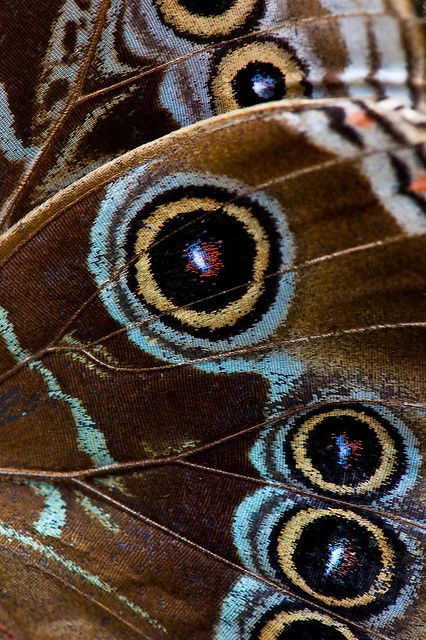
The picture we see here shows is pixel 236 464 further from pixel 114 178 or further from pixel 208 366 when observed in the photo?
pixel 114 178

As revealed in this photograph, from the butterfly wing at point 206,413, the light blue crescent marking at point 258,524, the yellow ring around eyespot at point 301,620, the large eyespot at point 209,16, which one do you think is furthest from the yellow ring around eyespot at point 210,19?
the yellow ring around eyespot at point 301,620

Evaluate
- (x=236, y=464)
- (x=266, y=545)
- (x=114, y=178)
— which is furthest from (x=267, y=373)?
(x=114, y=178)

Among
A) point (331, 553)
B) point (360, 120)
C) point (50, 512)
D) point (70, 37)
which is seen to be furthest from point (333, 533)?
point (70, 37)

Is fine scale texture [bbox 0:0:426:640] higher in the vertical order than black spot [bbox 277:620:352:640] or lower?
higher

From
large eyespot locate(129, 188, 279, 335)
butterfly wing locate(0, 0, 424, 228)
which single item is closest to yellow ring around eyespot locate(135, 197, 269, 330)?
large eyespot locate(129, 188, 279, 335)

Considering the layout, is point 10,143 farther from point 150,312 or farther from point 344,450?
point 344,450

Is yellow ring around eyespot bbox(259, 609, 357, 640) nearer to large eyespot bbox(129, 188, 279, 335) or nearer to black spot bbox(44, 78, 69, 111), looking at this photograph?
large eyespot bbox(129, 188, 279, 335)
